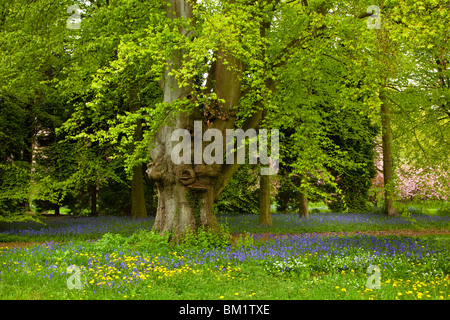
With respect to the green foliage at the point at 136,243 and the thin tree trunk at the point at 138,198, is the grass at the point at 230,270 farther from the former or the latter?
the thin tree trunk at the point at 138,198

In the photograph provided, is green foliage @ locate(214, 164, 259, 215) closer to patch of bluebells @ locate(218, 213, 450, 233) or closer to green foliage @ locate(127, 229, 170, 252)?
patch of bluebells @ locate(218, 213, 450, 233)

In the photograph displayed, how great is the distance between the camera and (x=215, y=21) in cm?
745

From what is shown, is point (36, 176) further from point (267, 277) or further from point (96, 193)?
point (267, 277)

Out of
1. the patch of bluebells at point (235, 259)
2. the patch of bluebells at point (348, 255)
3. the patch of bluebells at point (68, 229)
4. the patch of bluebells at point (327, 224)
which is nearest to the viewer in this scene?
the patch of bluebells at point (235, 259)

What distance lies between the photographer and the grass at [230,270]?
5.82 m

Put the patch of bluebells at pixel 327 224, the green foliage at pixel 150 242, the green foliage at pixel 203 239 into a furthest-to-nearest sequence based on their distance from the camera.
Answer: the patch of bluebells at pixel 327 224, the green foliage at pixel 203 239, the green foliage at pixel 150 242

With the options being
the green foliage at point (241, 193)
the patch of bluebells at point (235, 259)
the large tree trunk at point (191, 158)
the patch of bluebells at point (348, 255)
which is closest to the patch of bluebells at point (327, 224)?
the green foliage at point (241, 193)

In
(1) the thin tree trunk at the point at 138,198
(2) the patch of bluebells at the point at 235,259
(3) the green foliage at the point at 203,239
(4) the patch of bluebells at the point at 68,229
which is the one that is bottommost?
(4) the patch of bluebells at the point at 68,229


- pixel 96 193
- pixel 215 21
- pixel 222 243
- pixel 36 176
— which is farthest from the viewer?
pixel 96 193

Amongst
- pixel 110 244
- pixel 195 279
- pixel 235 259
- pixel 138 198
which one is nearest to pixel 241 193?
pixel 138 198

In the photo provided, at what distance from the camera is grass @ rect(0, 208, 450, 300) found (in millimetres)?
5820

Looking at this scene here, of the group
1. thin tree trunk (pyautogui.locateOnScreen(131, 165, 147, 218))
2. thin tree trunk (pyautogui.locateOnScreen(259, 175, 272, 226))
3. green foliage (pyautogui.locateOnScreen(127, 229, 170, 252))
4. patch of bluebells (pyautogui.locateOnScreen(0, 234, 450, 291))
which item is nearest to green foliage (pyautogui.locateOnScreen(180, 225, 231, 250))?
patch of bluebells (pyautogui.locateOnScreen(0, 234, 450, 291))
